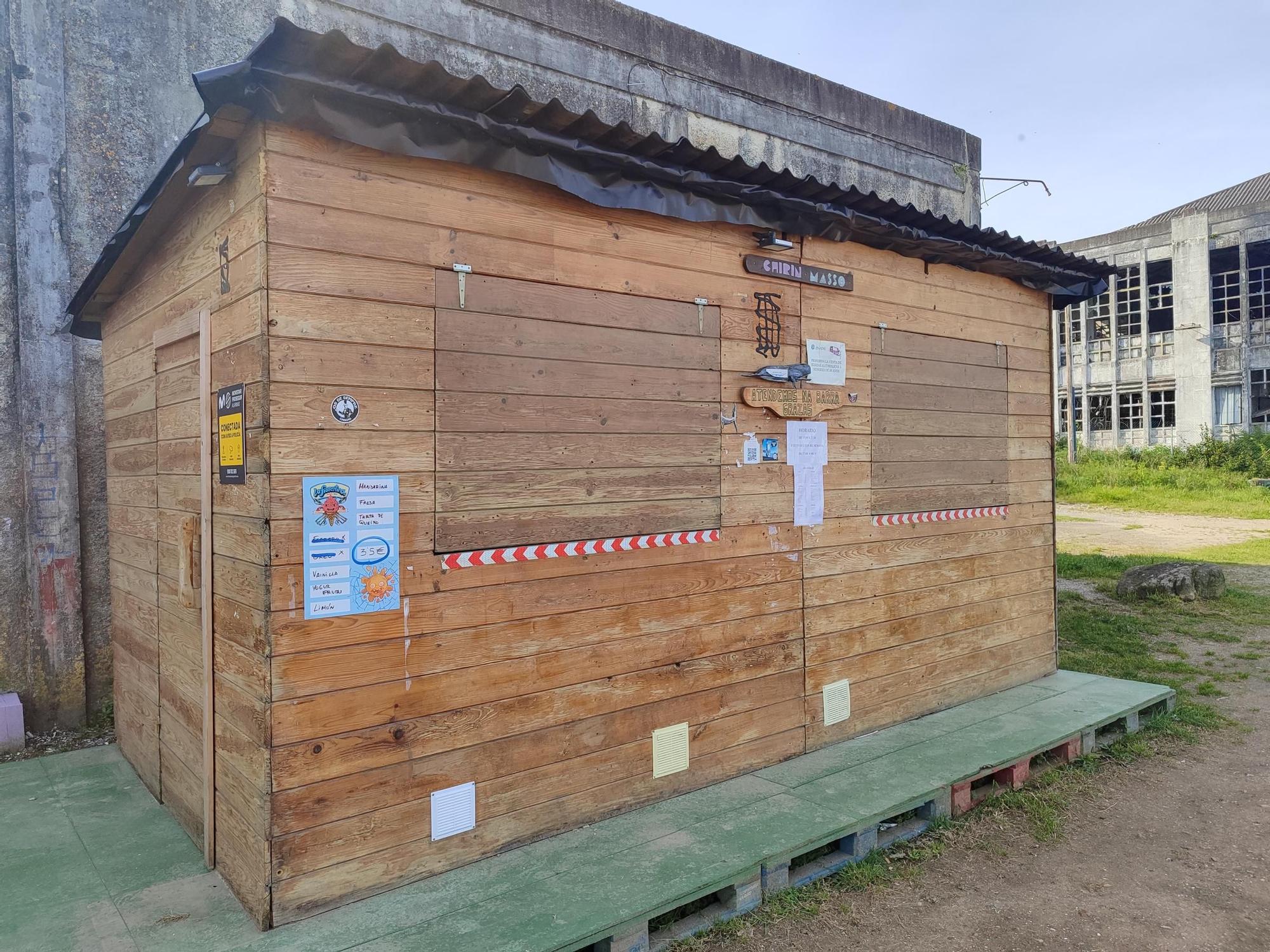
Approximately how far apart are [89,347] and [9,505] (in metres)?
1.19

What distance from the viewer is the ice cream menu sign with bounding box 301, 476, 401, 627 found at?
3193mm

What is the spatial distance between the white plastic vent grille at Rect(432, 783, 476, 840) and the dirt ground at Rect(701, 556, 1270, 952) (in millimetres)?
1100

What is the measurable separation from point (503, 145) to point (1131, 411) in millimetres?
31891

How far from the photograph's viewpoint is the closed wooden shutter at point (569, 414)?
141 inches

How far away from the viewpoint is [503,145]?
11.7ft

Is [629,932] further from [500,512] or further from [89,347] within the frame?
[89,347]

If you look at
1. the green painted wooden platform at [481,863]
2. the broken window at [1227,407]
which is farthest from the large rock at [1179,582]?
the broken window at [1227,407]

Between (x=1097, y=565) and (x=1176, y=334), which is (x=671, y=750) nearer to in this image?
(x=1097, y=565)

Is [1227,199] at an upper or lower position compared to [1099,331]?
upper

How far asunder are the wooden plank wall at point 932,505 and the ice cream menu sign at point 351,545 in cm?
259

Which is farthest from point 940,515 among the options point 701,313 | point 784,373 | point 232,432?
point 232,432

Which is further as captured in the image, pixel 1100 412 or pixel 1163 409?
pixel 1100 412

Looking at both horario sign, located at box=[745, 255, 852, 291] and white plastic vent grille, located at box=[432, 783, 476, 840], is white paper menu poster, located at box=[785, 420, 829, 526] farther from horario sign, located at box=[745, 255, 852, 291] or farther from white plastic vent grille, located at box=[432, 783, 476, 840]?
white plastic vent grille, located at box=[432, 783, 476, 840]

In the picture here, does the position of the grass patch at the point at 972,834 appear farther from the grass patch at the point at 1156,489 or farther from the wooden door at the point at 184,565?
the grass patch at the point at 1156,489
